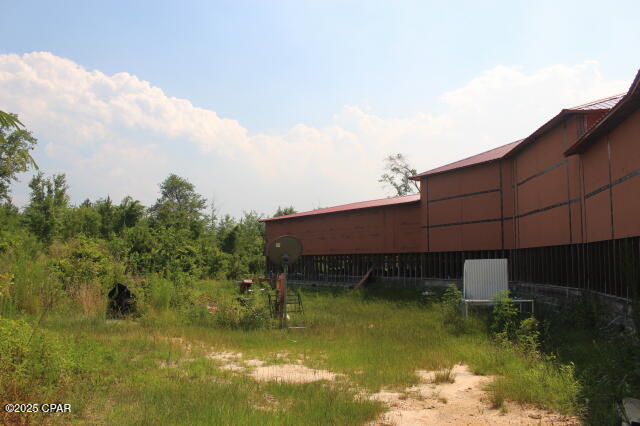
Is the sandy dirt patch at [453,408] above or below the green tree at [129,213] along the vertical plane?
below

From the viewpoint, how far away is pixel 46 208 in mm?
34156

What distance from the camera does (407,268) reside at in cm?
2053

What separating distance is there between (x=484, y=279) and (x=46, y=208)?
31.5 m

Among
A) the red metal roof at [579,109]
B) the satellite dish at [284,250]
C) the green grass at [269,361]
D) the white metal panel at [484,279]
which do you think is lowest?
the green grass at [269,361]

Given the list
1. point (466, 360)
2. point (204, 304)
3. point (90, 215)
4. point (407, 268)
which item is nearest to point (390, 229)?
point (407, 268)

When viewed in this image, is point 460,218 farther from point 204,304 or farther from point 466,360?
point 466,360

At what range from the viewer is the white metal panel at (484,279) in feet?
38.3

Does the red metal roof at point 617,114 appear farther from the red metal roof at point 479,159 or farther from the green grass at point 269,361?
the red metal roof at point 479,159

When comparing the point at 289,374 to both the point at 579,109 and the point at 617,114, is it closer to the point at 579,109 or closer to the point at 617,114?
the point at 617,114

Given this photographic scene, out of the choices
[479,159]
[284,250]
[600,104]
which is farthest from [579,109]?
[284,250]

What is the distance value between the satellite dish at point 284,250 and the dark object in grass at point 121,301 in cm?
334

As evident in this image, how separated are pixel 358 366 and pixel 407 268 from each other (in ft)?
44.1

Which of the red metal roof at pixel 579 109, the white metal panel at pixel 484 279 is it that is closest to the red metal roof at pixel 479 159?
the red metal roof at pixel 579 109

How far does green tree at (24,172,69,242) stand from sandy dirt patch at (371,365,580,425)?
28.4m
